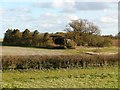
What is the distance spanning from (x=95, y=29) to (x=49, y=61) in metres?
38.2

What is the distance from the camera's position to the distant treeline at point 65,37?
61.9m

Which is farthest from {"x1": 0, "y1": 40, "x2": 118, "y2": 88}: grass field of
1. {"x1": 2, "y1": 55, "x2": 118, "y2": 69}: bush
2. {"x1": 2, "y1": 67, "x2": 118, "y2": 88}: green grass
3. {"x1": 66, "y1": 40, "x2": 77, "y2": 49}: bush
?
{"x1": 66, "y1": 40, "x2": 77, "y2": 49}: bush

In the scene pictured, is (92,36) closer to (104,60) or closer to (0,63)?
(104,60)

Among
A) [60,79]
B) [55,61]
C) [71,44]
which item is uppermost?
[71,44]

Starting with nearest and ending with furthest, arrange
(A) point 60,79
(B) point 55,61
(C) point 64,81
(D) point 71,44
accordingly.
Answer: (C) point 64,81 → (A) point 60,79 → (B) point 55,61 → (D) point 71,44

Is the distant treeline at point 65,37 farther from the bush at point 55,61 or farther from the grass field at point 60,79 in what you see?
the grass field at point 60,79

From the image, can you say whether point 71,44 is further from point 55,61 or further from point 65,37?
point 55,61

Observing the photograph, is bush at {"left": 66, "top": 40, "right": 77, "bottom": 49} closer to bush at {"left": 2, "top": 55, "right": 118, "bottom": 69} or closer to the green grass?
bush at {"left": 2, "top": 55, "right": 118, "bottom": 69}

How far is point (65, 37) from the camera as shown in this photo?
63.3 metres

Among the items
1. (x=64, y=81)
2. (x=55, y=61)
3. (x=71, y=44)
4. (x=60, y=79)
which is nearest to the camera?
(x=64, y=81)

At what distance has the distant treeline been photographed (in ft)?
203

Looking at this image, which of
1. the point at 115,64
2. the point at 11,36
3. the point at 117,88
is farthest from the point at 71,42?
the point at 117,88

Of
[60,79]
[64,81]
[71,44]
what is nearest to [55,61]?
[60,79]

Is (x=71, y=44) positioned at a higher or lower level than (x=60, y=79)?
higher
